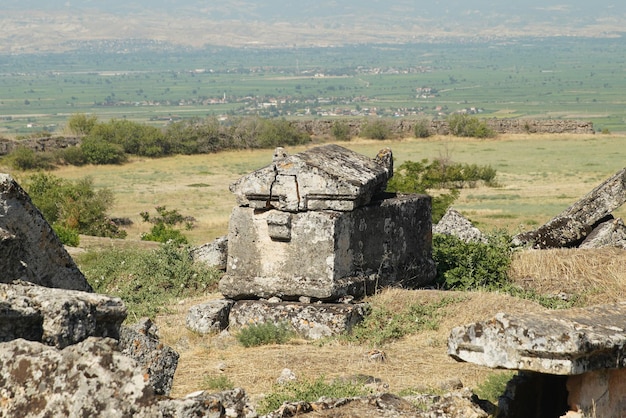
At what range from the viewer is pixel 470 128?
179ft

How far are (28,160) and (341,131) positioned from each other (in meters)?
17.3

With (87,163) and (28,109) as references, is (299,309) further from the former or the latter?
(28,109)

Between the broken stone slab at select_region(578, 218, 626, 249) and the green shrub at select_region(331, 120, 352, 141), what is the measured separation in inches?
1501

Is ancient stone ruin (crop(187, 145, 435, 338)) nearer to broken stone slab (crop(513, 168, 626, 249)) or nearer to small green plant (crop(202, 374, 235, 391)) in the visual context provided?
small green plant (crop(202, 374, 235, 391))

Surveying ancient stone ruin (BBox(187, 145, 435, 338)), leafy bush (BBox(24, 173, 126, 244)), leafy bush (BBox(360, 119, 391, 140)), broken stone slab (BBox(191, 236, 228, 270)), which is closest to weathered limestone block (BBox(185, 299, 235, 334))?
ancient stone ruin (BBox(187, 145, 435, 338))

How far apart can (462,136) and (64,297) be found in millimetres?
50308

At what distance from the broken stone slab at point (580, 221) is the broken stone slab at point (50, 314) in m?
10.5

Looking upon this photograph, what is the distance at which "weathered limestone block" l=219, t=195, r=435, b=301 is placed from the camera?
11055mm

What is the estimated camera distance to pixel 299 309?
36.1ft

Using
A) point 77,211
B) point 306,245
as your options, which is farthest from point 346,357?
point 77,211

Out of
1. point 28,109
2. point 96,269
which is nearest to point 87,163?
point 96,269

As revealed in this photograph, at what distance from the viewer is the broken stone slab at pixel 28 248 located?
628 cm

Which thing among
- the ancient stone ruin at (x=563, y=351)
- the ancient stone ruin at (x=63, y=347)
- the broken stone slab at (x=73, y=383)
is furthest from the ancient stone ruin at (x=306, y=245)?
the broken stone slab at (x=73, y=383)

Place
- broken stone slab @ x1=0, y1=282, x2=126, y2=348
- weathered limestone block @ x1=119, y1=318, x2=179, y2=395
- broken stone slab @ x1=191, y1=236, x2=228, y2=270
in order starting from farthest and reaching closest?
1. broken stone slab @ x1=191, y1=236, x2=228, y2=270
2. weathered limestone block @ x1=119, y1=318, x2=179, y2=395
3. broken stone slab @ x1=0, y1=282, x2=126, y2=348
